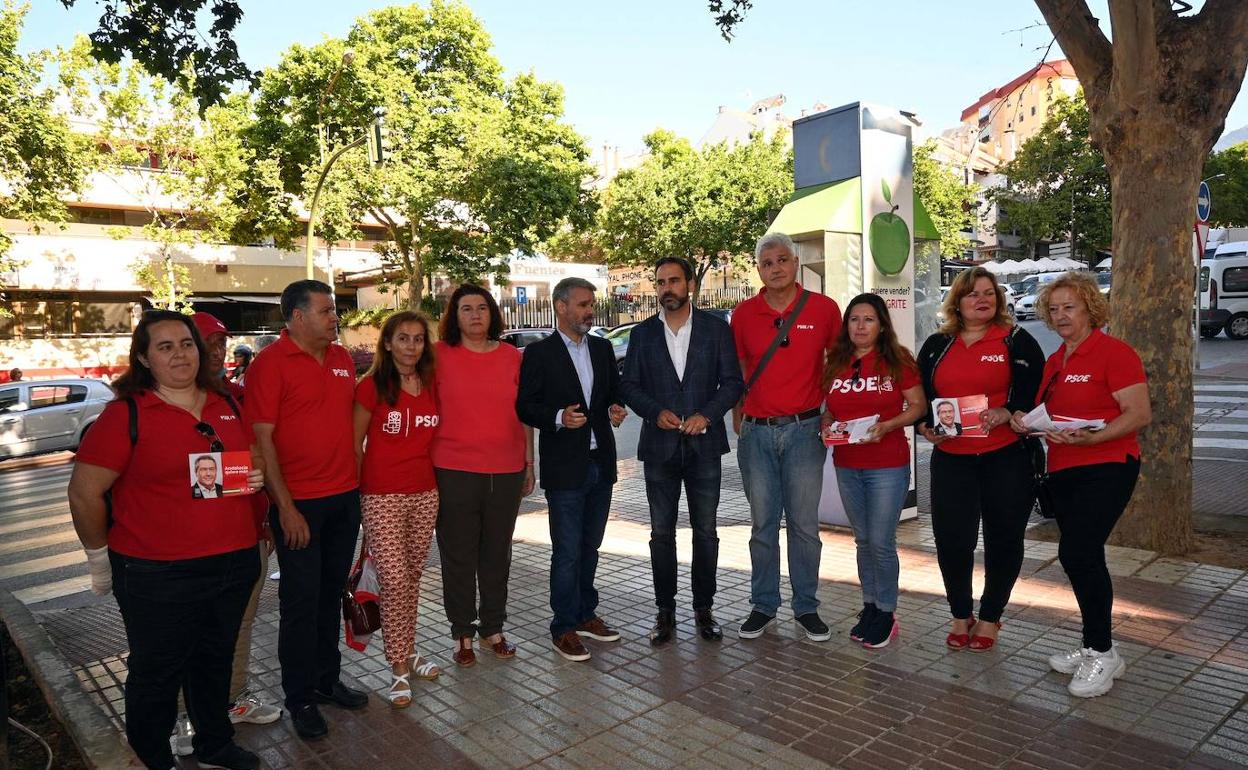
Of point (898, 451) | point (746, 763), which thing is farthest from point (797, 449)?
point (746, 763)

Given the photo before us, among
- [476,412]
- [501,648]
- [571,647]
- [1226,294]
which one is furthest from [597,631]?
[1226,294]

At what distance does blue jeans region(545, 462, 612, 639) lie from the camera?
449cm

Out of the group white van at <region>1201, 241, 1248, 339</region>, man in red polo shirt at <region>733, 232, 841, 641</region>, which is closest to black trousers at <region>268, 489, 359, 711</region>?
man in red polo shirt at <region>733, 232, 841, 641</region>

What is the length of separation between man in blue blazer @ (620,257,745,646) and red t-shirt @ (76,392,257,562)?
84.7 inches

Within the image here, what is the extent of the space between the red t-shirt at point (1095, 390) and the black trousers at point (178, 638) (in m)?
3.47

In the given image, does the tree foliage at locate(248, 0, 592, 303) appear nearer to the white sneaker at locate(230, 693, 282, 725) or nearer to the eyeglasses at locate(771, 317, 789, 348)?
the eyeglasses at locate(771, 317, 789, 348)

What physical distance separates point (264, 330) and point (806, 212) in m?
30.6

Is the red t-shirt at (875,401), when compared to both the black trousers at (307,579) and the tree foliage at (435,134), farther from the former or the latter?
the tree foliage at (435,134)

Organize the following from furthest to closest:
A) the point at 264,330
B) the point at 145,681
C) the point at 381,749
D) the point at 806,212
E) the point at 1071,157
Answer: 1. the point at 1071,157
2. the point at 264,330
3. the point at 806,212
4. the point at 381,749
5. the point at 145,681

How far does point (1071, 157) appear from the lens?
42.6 m

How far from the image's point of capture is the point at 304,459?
362cm

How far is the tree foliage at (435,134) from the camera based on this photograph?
2478cm

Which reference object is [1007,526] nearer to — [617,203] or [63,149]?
[63,149]

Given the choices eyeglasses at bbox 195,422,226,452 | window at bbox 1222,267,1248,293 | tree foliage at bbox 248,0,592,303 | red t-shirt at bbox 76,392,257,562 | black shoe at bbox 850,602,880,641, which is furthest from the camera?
tree foliage at bbox 248,0,592,303
